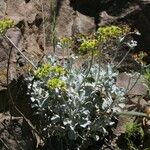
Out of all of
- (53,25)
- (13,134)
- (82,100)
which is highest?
(53,25)

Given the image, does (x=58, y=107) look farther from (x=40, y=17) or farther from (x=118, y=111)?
(x=40, y=17)

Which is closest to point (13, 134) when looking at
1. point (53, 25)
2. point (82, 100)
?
point (82, 100)

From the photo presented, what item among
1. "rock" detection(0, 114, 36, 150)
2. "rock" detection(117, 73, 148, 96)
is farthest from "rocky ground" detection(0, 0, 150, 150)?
"rock" detection(0, 114, 36, 150)

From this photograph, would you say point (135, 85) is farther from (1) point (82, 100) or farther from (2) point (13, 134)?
(2) point (13, 134)

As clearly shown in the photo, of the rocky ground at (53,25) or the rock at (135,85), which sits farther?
the rock at (135,85)

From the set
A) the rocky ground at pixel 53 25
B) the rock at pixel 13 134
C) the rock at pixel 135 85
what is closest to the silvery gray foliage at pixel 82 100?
the rock at pixel 13 134

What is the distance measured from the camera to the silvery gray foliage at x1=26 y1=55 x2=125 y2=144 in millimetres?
4133

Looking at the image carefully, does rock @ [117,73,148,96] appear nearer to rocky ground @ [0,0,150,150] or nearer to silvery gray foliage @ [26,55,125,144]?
rocky ground @ [0,0,150,150]

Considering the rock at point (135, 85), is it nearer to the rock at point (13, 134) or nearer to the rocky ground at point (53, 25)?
the rocky ground at point (53, 25)

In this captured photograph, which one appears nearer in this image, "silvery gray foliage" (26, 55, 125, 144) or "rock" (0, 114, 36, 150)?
"silvery gray foliage" (26, 55, 125, 144)

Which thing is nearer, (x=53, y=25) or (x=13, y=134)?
(x=13, y=134)

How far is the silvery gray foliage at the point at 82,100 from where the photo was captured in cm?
413

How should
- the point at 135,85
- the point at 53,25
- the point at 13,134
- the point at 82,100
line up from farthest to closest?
the point at 53,25, the point at 135,85, the point at 13,134, the point at 82,100

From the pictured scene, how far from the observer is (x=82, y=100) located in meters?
4.14
